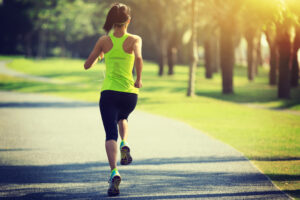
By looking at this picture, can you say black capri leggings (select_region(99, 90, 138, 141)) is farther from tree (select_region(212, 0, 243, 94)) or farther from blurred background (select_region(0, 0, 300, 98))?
tree (select_region(212, 0, 243, 94))

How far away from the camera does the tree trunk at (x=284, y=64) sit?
2097 cm

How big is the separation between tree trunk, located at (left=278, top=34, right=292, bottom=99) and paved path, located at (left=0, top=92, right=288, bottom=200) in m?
11.8

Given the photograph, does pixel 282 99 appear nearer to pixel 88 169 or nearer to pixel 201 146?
pixel 201 146

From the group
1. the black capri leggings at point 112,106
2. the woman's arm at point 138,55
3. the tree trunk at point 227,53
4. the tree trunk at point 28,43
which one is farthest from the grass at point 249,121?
the tree trunk at point 28,43

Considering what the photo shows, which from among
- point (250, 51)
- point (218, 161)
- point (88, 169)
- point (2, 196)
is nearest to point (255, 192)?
point (218, 161)

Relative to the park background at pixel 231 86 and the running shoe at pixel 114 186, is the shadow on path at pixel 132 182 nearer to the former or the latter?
the running shoe at pixel 114 186

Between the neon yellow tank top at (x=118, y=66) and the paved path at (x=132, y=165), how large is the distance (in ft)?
4.01

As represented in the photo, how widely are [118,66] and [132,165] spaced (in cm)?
216

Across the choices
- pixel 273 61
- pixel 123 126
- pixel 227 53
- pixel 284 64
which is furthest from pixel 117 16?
pixel 273 61

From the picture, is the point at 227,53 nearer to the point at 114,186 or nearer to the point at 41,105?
the point at 41,105

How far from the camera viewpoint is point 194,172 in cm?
596

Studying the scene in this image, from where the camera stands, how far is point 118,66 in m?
4.75

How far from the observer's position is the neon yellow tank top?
4.73m

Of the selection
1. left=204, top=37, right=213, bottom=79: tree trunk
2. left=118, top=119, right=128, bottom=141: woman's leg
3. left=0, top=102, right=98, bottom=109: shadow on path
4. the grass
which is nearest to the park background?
the grass
